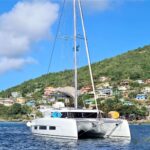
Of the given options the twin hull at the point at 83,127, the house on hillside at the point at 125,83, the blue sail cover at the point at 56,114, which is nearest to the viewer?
the twin hull at the point at 83,127

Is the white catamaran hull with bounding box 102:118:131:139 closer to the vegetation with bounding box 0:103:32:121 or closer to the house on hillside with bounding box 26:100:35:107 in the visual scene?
the vegetation with bounding box 0:103:32:121

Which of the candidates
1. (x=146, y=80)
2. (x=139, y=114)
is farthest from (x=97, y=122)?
(x=146, y=80)

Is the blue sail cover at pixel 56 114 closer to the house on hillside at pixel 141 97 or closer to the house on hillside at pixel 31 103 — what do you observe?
the house on hillside at pixel 141 97

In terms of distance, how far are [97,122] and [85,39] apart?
8962mm

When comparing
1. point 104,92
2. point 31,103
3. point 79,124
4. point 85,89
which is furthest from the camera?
point 31,103

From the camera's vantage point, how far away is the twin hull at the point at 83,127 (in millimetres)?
44719

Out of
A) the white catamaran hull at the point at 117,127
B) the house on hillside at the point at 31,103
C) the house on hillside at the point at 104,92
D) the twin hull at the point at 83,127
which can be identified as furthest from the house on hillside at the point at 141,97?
the white catamaran hull at the point at 117,127

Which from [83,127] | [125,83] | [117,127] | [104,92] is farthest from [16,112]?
[117,127]

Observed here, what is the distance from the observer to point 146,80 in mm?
196125

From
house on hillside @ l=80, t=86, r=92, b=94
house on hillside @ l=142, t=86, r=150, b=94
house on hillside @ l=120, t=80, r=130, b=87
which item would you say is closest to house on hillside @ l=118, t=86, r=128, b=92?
house on hillside @ l=120, t=80, r=130, b=87

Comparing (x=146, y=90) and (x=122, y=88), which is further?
(x=122, y=88)

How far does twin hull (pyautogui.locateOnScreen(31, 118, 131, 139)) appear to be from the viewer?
44.7 metres

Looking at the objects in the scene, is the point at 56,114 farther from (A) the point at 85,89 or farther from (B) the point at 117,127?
(A) the point at 85,89

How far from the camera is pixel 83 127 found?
152 feet
